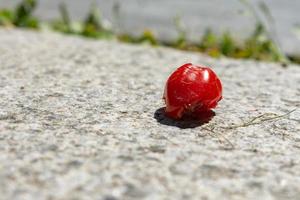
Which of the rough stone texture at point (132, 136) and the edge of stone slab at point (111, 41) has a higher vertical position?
the rough stone texture at point (132, 136)

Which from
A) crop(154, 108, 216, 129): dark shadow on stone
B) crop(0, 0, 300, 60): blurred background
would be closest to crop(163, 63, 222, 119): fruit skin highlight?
crop(154, 108, 216, 129): dark shadow on stone

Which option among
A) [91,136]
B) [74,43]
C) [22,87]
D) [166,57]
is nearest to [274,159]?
[91,136]

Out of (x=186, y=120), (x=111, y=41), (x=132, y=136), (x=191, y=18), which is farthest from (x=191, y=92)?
(x=191, y=18)

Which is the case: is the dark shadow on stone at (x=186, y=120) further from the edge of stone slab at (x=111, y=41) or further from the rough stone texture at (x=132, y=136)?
the edge of stone slab at (x=111, y=41)

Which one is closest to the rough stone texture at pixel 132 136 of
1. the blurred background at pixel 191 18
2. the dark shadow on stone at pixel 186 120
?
the dark shadow on stone at pixel 186 120

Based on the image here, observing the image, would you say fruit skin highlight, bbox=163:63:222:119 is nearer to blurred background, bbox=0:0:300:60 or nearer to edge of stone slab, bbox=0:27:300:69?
edge of stone slab, bbox=0:27:300:69

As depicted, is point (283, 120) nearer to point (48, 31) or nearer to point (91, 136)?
point (91, 136)
